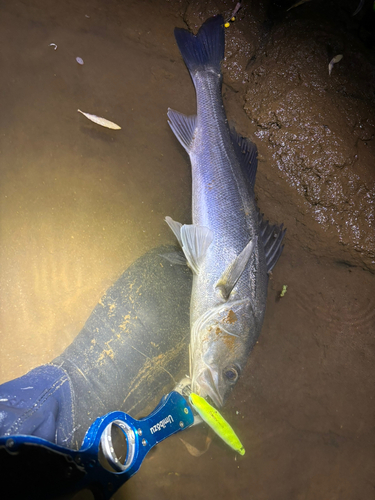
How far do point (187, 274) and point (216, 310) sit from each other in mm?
426

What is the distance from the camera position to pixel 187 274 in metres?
2.43

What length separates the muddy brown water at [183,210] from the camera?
2105 millimetres

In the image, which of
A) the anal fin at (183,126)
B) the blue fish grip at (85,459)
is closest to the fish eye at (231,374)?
Result: the blue fish grip at (85,459)

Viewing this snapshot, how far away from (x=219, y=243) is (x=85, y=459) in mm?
1552

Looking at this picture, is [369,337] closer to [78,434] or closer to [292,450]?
[292,450]

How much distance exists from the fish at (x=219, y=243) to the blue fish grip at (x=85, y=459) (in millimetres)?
423

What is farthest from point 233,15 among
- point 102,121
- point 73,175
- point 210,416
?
point 210,416

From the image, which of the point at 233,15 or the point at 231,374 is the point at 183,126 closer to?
the point at 233,15

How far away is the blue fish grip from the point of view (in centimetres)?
135

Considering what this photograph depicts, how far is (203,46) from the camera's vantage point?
8.78 ft

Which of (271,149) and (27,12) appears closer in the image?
(27,12)

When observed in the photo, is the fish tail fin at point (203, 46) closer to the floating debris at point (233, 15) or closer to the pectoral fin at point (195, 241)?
the floating debris at point (233, 15)

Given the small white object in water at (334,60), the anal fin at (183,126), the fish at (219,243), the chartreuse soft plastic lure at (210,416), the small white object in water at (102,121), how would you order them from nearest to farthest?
the chartreuse soft plastic lure at (210,416)
the fish at (219,243)
the small white object in water at (102,121)
the anal fin at (183,126)
the small white object in water at (334,60)

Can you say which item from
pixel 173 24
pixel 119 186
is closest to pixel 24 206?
pixel 119 186
